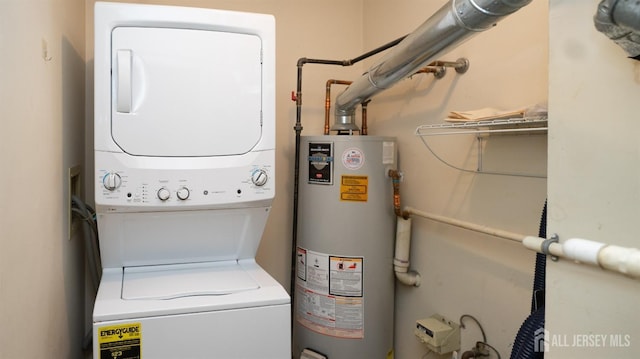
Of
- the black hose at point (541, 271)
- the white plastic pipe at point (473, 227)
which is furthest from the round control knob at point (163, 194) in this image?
the black hose at point (541, 271)

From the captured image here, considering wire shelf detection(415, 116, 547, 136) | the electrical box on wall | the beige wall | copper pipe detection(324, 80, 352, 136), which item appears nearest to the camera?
wire shelf detection(415, 116, 547, 136)

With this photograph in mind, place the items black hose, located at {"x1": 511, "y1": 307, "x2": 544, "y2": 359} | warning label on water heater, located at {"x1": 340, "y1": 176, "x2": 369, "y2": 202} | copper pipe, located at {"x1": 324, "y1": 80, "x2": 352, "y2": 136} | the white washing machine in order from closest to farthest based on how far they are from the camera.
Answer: black hose, located at {"x1": 511, "y1": 307, "x2": 544, "y2": 359}, the white washing machine, warning label on water heater, located at {"x1": 340, "y1": 176, "x2": 369, "y2": 202}, copper pipe, located at {"x1": 324, "y1": 80, "x2": 352, "y2": 136}

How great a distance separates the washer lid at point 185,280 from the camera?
1.39m

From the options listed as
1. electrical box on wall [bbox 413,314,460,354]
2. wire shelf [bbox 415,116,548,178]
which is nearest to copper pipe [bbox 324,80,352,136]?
wire shelf [bbox 415,116,548,178]

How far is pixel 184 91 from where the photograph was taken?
4.87ft

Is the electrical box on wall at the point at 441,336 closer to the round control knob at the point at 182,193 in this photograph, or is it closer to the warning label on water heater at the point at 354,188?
the warning label on water heater at the point at 354,188

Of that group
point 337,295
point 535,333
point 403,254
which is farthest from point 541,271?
point 337,295

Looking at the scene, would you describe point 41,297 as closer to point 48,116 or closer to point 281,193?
point 48,116

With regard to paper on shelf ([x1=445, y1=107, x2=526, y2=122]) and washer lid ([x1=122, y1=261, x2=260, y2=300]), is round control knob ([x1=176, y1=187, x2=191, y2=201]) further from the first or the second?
paper on shelf ([x1=445, y1=107, x2=526, y2=122])

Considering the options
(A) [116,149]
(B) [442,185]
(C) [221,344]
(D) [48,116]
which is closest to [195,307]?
(C) [221,344]

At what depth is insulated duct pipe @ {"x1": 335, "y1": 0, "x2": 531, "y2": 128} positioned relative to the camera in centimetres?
110

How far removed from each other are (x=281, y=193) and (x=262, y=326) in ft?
3.49

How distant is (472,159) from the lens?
1634 mm

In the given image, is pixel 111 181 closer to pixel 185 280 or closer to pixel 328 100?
pixel 185 280
